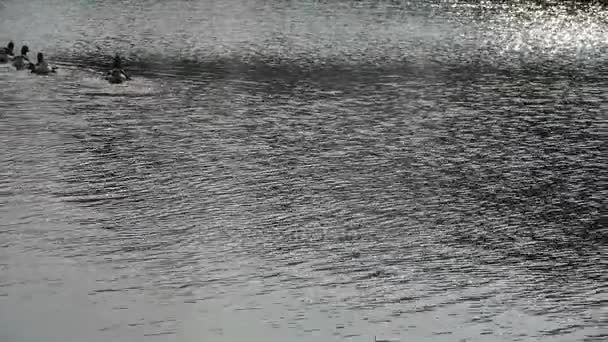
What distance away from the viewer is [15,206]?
30.1 metres

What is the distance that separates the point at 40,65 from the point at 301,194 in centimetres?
2158

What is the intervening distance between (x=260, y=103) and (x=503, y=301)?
2358cm

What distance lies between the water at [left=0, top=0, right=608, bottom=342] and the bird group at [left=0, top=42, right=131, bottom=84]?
575 millimetres

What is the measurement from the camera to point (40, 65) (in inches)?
1938

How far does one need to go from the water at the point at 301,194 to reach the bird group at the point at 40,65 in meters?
0.58

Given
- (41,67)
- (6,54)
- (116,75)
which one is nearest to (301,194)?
(116,75)

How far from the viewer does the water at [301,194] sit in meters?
23.5

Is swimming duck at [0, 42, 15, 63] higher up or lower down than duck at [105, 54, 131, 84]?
higher up

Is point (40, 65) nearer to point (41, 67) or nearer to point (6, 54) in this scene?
point (41, 67)

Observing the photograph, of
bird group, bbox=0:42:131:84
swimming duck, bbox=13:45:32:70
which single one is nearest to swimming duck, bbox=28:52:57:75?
bird group, bbox=0:42:131:84

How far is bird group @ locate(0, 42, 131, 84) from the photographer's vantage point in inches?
1925

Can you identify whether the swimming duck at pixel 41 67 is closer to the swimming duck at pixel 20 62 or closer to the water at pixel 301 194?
the water at pixel 301 194

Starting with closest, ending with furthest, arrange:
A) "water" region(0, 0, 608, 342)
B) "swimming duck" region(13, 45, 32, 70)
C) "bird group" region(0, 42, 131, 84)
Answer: "water" region(0, 0, 608, 342)
"bird group" region(0, 42, 131, 84)
"swimming duck" region(13, 45, 32, 70)

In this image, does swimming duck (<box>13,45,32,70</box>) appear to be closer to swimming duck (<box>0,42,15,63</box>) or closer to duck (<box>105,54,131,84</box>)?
swimming duck (<box>0,42,15,63</box>)
